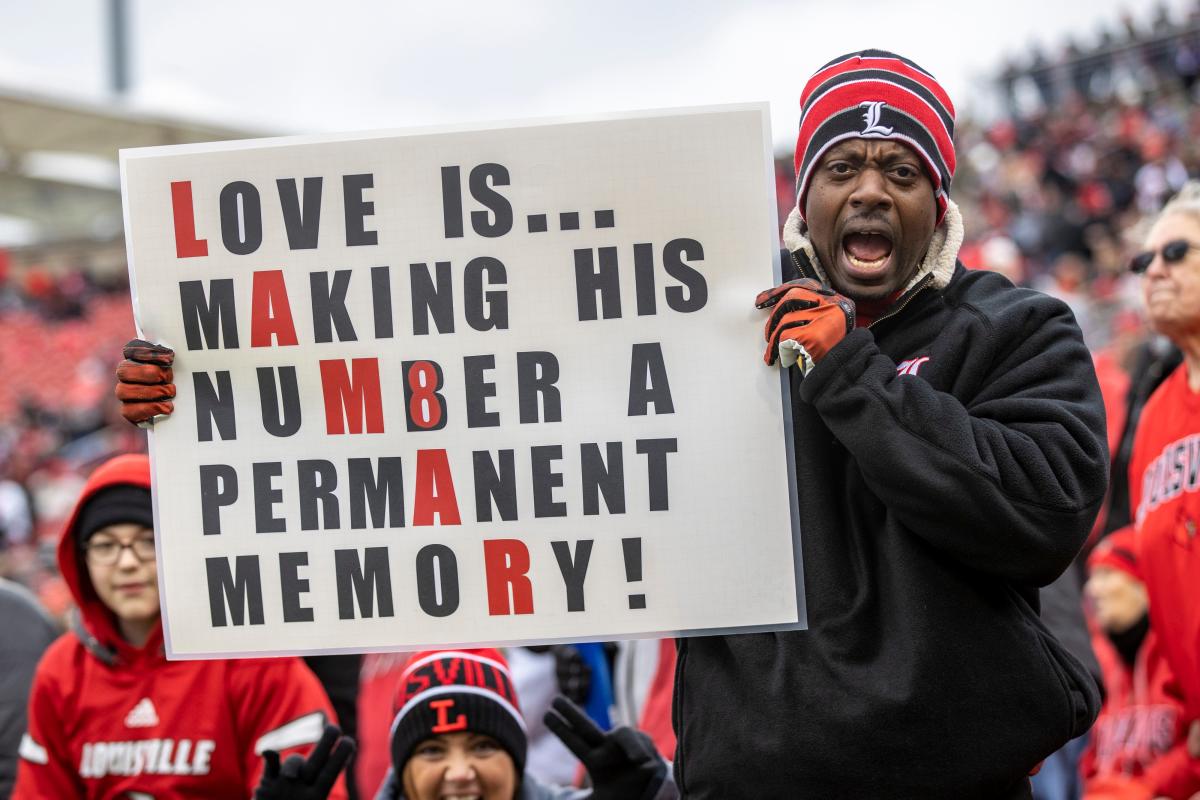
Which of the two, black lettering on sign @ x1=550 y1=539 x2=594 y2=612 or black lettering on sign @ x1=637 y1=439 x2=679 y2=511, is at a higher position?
black lettering on sign @ x1=637 y1=439 x2=679 y2=511

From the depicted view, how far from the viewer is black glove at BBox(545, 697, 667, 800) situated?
2.74 meters

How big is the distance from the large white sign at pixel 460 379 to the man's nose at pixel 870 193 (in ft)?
0.58

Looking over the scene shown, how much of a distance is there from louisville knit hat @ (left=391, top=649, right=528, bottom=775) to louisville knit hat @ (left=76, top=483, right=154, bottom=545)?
0.71m

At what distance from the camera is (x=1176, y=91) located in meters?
20.6

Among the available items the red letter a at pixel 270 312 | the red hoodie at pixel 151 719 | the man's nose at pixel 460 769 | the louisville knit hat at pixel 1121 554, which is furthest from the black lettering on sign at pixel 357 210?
the louisville knit hat at pixel 1121 554

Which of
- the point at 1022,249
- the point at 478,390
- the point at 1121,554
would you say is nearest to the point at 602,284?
the point at 478,390

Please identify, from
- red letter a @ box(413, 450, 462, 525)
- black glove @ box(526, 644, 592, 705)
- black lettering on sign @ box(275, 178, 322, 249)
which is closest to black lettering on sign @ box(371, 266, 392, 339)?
black lettering on sign @ box(275, 178, 322, 249)

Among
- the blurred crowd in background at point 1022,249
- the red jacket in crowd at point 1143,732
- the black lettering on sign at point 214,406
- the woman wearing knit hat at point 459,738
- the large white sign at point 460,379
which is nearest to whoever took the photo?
the large white sign at point 460,379

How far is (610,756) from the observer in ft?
9.03

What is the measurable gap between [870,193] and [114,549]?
1977 mm

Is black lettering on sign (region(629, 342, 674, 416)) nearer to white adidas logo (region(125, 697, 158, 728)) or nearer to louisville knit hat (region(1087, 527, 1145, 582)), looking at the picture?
white adidas logo (region(125, 697, 158, 728))

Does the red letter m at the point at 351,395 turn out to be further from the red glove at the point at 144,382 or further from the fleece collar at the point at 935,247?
the fleece collar at the point at 935,247

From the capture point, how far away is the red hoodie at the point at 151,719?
3006 mm

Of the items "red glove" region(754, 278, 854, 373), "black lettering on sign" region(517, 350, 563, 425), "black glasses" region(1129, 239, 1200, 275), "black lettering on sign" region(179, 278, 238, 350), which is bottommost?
"black lettering on sign" region(517, 350, 563, 425)
